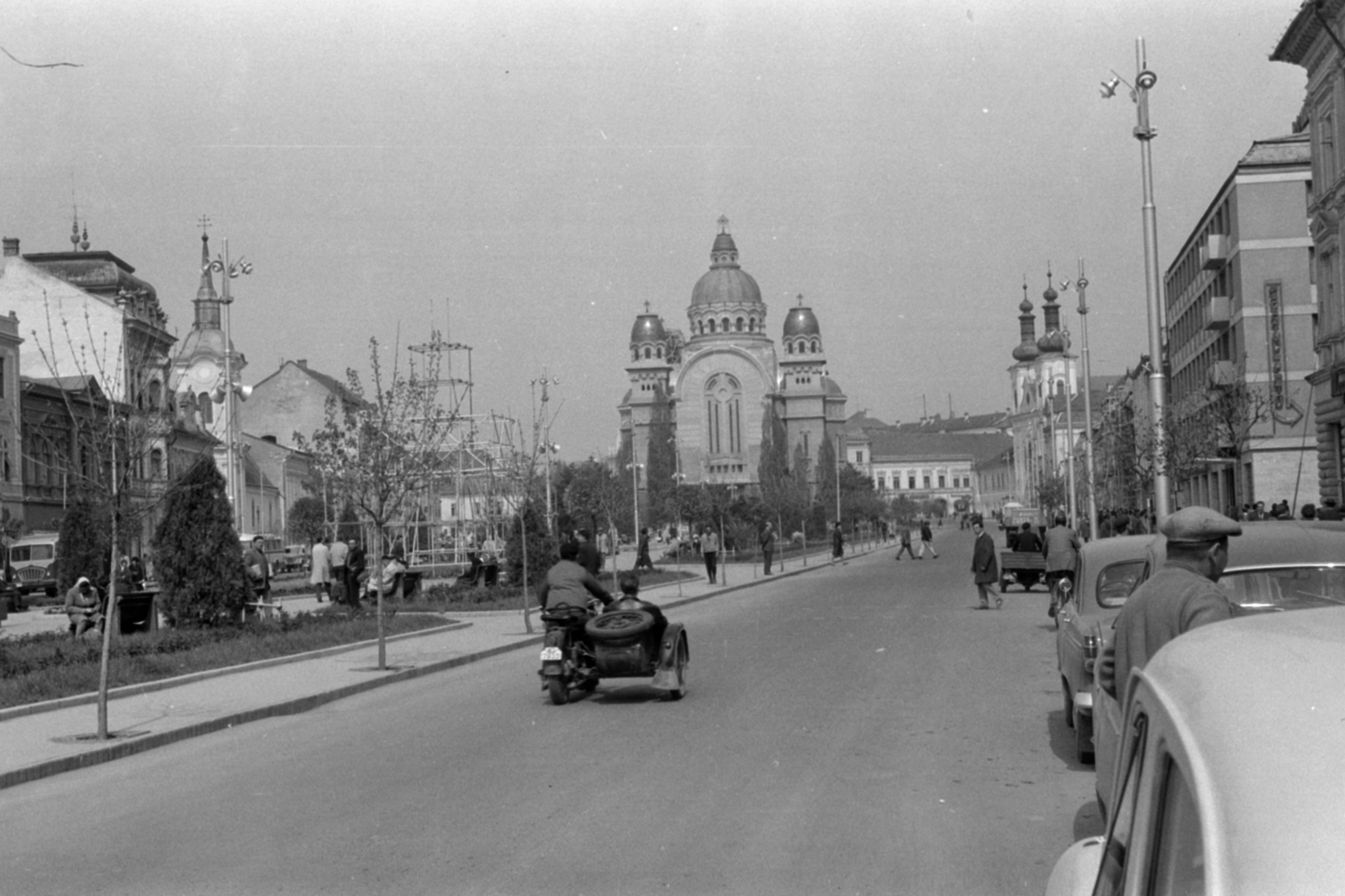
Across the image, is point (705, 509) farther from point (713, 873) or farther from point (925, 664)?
point (713, 873)

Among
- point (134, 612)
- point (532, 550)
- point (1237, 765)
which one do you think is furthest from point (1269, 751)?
point (532, 550)

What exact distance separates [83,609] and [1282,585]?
19564 mm

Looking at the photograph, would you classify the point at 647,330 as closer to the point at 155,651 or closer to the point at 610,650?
the point at 155,651

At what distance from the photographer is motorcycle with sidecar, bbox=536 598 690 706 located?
13961 mm

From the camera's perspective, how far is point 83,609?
23.1 meters

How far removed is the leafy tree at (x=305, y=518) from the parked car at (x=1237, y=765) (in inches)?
2998

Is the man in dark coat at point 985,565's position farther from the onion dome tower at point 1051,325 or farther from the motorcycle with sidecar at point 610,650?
the onion dome tower at point 1051,325

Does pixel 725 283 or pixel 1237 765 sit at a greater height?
pixel 725 283

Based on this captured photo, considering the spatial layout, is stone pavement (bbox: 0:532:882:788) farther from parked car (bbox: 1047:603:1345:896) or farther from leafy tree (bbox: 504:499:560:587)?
parked car (bbox: 1047:603:1345:896)

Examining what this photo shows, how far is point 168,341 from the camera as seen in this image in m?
62.9

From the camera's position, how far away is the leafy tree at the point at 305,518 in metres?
80.1

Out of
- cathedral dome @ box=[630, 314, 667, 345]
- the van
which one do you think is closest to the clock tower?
the van

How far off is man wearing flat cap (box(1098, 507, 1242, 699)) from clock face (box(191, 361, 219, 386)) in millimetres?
88108

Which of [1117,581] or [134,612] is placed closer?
[1117,581]
